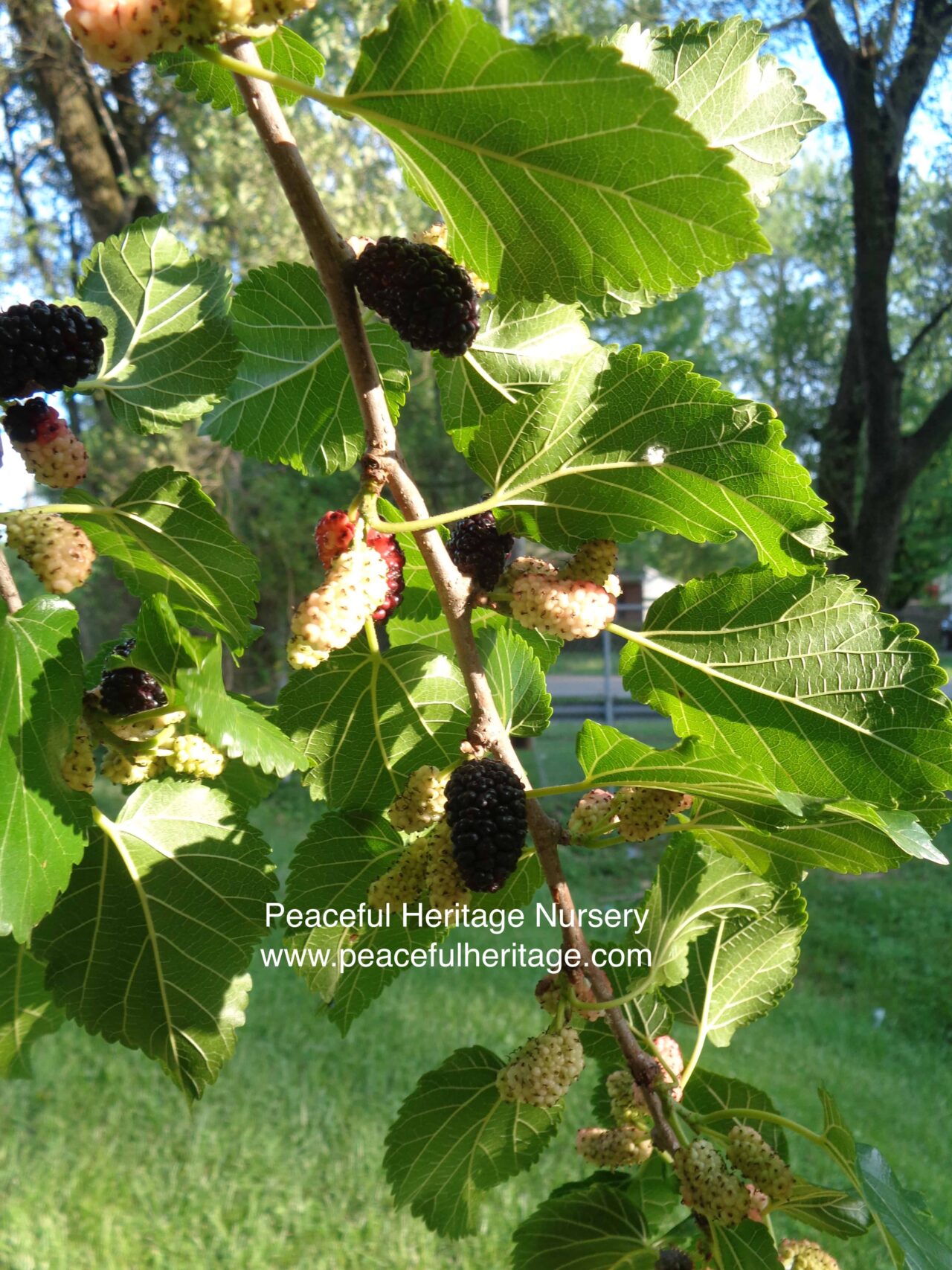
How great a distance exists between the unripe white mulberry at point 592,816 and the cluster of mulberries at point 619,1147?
→ 0.20m

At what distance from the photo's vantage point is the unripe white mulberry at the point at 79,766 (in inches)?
19.0

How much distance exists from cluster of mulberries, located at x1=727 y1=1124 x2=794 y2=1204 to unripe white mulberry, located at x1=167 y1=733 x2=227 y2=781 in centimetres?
37

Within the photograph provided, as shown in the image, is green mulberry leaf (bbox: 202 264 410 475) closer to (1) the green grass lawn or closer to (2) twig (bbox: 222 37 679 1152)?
(2) twig (bbox: 222 37 679 1152)

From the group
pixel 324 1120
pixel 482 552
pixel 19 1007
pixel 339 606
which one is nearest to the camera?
pixel 339 606

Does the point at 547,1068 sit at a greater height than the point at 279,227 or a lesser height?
lesser

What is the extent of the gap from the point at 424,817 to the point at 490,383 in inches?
9.2

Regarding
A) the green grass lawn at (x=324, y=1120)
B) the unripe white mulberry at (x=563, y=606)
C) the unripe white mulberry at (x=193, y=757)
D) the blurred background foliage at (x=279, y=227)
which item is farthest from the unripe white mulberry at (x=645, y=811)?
the blurred background foliage at (x=279, y=227)

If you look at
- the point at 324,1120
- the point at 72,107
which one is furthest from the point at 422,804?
the point at 72,107

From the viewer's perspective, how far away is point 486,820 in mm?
472

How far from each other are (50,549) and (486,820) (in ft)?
0.77

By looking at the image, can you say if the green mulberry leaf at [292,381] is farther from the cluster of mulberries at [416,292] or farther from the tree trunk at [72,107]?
the tree trunk at [72,107]

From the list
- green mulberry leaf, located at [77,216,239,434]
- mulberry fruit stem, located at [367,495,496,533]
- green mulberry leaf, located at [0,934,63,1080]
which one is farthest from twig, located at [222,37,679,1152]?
green mulberry leaf, located at [0,934,63,1080]

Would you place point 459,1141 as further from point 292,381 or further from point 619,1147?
point 292,381

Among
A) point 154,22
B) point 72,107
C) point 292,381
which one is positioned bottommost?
point 292,381
